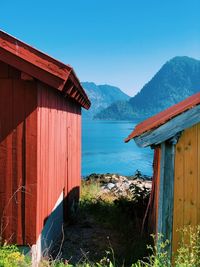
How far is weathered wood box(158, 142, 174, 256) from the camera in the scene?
19.8ft

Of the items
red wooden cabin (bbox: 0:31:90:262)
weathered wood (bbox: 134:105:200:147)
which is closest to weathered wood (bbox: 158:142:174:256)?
weathered wood (bbox: 134:105:200:147)

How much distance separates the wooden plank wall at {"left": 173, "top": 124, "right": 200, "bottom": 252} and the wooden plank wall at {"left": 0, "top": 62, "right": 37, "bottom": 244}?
221 cm

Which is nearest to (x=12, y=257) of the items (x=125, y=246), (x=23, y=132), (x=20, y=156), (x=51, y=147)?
(x=20, y=156)

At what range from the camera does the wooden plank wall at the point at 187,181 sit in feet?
19.9

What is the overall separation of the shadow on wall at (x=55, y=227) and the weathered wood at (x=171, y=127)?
235 centimetres

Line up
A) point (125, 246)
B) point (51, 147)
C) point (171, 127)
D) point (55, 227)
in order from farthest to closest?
point (55, 227), point (125, 246), point (51, 147), point (171, 127)

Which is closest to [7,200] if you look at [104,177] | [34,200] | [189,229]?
[34,200]

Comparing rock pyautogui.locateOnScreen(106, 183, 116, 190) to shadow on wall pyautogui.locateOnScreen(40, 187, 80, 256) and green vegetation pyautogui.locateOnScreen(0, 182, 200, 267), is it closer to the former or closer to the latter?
green vegetation pyautogui.locateOnScreen(0, 182, 200, 267)

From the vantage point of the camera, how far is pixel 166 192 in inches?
239

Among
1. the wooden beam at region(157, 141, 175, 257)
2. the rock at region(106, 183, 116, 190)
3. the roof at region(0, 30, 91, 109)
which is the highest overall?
the roof at region(0, 30, 91, 109)

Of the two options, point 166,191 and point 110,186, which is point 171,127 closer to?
point 166,191

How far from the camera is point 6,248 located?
5.93 metres

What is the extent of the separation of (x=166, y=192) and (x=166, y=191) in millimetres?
16

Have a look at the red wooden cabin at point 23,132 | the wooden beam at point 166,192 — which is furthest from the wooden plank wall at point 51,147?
the wooden beam at point 166,192
